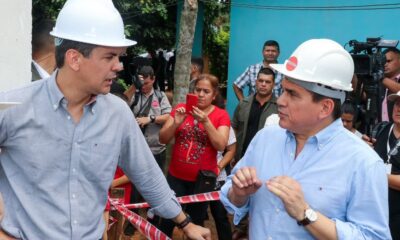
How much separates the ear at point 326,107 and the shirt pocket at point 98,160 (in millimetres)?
1077

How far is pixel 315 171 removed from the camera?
244cm

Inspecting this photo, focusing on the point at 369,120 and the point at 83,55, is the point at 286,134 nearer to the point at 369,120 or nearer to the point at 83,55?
the point at 83,55

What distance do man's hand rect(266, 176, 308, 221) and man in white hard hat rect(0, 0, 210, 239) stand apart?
3.01 ft

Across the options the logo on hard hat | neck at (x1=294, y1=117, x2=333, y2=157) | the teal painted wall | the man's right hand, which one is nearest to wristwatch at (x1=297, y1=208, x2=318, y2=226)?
the man's right hand

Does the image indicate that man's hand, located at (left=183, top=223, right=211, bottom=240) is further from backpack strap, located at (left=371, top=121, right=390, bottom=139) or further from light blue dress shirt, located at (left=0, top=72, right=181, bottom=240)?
backpack strap, located at (left=371, top=121, right=390, bottom=139)

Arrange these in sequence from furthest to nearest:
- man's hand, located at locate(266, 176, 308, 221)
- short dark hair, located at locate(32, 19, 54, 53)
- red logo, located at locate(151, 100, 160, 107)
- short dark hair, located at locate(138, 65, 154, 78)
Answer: short dark hair, located at locate(138, 65, 154, 78)
red logo, located at locate(151, 100, 160, 107)
short dark hair, located at locate(32, 19, 54, 53)
man's hand, located at locate(266, 176, 308, 221)

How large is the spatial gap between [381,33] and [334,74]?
750 cm

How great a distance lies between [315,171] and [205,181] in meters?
2.97

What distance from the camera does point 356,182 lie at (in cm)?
234

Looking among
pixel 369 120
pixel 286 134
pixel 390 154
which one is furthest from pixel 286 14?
pixel 286 134

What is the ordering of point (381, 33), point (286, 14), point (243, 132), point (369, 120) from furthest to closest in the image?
point (286, 14)
point (381, 33)
point (243, 132)
point (369, 120)

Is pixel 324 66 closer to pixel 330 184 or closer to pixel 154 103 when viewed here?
pixel 330 184

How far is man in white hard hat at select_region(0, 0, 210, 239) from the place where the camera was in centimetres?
247

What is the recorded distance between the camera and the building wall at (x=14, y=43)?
12.0ft
